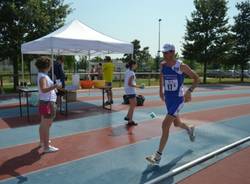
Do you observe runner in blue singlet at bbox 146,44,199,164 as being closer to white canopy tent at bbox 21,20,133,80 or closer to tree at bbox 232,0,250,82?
white canopy tent at bbox 21,20,133,80

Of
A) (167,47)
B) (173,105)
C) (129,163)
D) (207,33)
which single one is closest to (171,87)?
(173,105)

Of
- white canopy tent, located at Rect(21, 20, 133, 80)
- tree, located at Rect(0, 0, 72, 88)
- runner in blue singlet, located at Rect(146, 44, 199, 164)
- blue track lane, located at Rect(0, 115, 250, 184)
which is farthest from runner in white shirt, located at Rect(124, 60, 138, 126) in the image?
tree, located at Rect(0, 0, 72, 88)

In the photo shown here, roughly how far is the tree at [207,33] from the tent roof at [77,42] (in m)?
20.1

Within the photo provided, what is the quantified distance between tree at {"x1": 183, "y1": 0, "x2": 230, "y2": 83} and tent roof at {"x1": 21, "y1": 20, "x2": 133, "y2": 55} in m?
20.1

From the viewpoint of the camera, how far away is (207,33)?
3203 cm

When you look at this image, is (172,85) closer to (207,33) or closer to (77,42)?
(77,42)

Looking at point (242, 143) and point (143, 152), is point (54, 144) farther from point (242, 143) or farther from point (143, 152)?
point (242, 143)

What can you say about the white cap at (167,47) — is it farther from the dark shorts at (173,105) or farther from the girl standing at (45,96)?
the girl standing at (45,96)

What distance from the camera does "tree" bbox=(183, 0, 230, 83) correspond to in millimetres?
31789

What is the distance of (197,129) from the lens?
8.59 m

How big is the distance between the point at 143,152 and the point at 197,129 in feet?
8.97

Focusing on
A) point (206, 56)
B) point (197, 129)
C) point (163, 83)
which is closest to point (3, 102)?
point (197, 129)

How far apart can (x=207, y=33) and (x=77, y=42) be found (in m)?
23.0

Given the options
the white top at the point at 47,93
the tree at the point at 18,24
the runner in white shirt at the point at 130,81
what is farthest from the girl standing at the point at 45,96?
the tree at the point at 18,24
